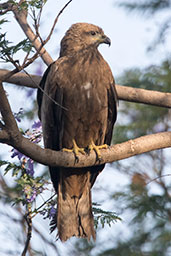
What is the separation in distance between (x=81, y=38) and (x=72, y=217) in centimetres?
190

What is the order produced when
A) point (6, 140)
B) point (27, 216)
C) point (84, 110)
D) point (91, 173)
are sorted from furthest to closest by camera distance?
point (91, 173)
point (84, 110)
point (27, 216)
point (6, 140)

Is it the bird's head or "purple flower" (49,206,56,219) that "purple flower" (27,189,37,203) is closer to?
"purple flower" (49,206,56,219)

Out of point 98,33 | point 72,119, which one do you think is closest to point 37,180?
point 72,119

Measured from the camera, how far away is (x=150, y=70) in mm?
6262

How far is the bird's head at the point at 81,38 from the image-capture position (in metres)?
4.94

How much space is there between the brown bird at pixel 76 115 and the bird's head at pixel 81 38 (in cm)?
3

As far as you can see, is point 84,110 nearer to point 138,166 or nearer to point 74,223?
point 74,223

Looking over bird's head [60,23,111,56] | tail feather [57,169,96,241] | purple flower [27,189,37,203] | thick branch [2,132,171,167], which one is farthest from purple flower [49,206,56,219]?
bird's head [60,23,111,56]

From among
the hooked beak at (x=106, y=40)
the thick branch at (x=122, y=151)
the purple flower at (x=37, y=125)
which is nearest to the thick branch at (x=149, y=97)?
the thick branch at (x=122, y=151)

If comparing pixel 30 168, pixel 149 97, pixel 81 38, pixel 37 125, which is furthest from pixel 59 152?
pixel 81 38

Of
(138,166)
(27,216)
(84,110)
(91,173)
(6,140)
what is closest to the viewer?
(6,140)

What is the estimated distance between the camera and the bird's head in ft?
16.2

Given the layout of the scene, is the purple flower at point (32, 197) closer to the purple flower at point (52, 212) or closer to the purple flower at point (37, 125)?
the purple flower at point (52, 212)

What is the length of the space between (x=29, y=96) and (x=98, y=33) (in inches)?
63.3
